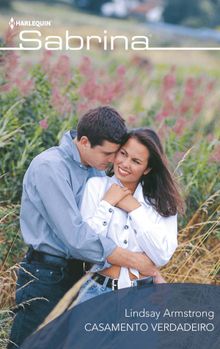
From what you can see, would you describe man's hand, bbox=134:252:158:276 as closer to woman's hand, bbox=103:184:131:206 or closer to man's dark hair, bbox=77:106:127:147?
woman's hand, bbox=103:184:131:206

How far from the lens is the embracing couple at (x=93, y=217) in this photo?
138 inches

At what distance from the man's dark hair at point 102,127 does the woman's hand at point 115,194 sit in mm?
222

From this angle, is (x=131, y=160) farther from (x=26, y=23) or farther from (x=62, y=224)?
(x=26, y=23)

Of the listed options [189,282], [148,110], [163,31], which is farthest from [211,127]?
[189,282]

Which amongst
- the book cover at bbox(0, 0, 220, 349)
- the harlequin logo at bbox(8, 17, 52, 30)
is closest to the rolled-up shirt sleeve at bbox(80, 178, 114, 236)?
the book cover at bbox(0, 0, 220, 349)

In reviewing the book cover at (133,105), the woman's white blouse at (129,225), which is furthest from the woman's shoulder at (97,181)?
the book cover at (133,105)

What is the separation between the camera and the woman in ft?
11.7

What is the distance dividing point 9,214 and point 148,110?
149 centimetres

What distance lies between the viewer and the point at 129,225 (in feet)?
11.8

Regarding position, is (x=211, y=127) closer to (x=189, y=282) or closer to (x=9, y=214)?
(x=189, y=282)

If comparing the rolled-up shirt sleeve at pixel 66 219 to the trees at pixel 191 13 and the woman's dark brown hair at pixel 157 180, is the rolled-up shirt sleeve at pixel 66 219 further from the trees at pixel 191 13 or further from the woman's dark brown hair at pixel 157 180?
the trees at pixel 191 13

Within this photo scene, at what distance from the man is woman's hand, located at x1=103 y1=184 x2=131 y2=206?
110 millimetres

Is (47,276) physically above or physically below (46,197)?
below

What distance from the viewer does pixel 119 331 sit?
151 inches
